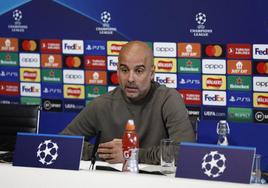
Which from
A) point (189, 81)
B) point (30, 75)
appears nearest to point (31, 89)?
point (30, 75)

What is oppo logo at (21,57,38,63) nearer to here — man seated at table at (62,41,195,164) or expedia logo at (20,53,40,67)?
expedia logo at (20,53,40,67)

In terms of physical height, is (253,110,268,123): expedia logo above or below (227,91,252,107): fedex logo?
below

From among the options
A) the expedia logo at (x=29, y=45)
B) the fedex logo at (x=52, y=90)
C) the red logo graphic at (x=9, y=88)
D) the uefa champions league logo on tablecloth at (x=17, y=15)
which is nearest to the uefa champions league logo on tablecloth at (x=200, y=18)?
the fedex logo at (x=52, y=90)

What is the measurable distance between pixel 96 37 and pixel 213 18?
98 centimetres

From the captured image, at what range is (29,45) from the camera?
5242mm

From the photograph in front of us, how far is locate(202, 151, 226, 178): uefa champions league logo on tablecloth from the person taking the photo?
2330mm

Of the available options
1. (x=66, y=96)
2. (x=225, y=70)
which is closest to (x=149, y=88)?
(x=225, y=70)

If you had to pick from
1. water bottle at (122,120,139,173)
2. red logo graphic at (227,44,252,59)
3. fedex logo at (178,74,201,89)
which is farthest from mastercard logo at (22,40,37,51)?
water bottle at (122,120,139,173)

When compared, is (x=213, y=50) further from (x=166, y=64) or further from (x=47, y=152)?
(x=47, y=152)

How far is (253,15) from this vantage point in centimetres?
452

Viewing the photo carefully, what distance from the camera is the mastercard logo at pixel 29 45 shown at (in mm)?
5227

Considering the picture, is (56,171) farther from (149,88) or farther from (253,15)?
(253,15)

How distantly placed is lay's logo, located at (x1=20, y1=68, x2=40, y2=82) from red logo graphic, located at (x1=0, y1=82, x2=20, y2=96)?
3.4 inches

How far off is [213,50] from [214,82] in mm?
245
